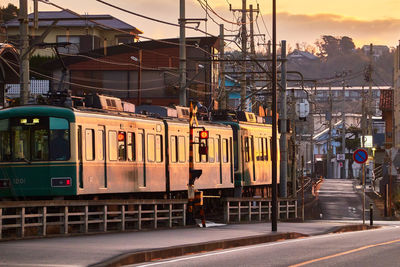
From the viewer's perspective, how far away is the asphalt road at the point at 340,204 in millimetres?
50806

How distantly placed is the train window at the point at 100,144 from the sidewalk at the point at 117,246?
3.22 meters

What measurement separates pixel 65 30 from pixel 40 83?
46.6 feet

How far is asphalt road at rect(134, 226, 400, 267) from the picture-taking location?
55.6ft

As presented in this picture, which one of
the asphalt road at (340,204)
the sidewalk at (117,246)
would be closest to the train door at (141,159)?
the sidewalk at (117,246)

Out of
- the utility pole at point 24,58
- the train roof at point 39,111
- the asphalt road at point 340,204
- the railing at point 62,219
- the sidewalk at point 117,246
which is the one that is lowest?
the asphalt road at point 340,204

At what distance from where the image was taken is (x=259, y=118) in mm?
45438

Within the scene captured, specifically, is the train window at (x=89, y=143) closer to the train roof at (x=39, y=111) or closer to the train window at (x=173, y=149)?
the train roof at (x=39, y=111)

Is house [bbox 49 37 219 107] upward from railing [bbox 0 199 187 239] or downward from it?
upward

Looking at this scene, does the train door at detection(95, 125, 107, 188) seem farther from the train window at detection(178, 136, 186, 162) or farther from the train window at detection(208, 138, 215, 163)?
the train window at detection(208, 138, 215, 163)

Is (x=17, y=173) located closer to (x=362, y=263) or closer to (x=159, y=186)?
(x=159, y=186)

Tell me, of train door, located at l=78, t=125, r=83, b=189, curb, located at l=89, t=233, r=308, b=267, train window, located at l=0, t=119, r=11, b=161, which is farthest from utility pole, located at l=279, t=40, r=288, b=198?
train window, located at l=0, t=119, r=11, b=161

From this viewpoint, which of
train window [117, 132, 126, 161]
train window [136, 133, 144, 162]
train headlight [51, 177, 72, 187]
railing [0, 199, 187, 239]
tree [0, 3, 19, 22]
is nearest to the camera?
railing [0, 199, 187, 239]

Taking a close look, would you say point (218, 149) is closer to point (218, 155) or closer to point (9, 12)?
point (218, 155)

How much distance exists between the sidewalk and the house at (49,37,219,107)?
46060mm
